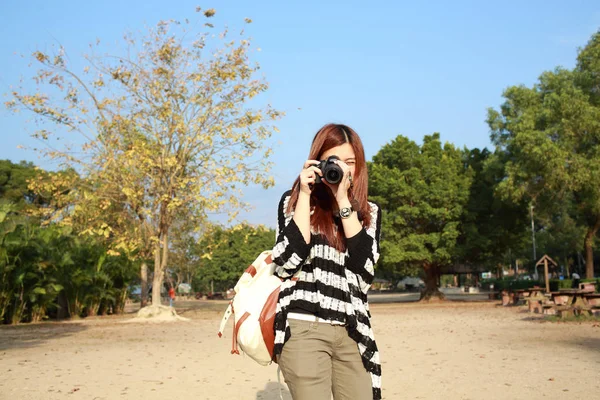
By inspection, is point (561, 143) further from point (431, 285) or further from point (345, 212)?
point (345, 212)

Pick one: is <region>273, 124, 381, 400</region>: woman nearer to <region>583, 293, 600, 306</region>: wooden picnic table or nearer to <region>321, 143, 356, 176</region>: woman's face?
<region>321, 143, 356, 176</region>: woman's face

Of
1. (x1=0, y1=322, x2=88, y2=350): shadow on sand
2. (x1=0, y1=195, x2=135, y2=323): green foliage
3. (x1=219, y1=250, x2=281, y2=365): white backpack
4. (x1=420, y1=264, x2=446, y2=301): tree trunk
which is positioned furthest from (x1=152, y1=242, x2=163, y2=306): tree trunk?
(x1=219, y1=250, x2=281, y2=365): white backpack

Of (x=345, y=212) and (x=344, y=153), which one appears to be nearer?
(x=345, y=212)

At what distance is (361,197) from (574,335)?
11.9 meters

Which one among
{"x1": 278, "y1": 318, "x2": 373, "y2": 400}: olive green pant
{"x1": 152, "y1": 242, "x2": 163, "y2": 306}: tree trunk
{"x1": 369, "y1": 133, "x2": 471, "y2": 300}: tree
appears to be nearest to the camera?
{"x1": 278, "y1": 318, "x2": 373, "y2": 400}: olive green pant

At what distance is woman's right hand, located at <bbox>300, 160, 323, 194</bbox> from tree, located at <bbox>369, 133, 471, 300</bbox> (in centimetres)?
3108

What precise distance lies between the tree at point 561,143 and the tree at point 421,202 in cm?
487

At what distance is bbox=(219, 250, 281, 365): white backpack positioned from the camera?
2568mm

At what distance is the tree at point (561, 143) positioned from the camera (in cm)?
2716

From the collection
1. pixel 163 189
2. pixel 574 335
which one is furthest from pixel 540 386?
pixel 163 189

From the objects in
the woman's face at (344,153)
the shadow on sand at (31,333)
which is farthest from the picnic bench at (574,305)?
the woman's face at (344,153)

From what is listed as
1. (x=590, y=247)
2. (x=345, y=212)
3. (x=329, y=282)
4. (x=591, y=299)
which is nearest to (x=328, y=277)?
(x=329, y=282)

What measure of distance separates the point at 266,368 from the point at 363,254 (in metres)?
7.10

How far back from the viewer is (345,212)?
8.50 ft
